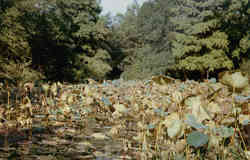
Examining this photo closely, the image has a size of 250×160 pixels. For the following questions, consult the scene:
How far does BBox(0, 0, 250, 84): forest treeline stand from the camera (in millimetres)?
11742

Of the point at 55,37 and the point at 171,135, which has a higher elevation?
the point at 55,37

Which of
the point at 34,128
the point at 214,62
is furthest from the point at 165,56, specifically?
the point at 34,128

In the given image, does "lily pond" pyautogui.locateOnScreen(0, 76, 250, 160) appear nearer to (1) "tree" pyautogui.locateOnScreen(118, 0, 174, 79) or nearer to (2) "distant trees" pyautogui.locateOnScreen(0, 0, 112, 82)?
(2) "distant trees" pyautogui.locateOnScreen(0, 0, 112, 82)

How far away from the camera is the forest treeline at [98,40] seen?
11.7 meters

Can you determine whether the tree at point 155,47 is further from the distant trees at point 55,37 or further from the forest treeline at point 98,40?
the distant trees at point 55,37

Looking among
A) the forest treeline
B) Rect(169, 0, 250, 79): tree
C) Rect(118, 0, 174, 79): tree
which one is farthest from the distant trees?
Rect(169, 0, 250, 79): tree

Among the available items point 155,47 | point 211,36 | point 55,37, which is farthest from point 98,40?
point 211,36

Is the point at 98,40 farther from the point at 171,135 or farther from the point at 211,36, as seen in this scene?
the point at 171,135

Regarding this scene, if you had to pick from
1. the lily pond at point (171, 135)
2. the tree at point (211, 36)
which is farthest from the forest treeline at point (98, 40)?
the lily pond at point (171, 135)

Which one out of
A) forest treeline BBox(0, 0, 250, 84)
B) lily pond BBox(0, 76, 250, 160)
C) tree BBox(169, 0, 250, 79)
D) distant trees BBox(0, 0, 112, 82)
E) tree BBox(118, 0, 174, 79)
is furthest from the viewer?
tree BBox(118, 0, 174, 79)

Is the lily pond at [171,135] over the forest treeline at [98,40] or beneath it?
beneath

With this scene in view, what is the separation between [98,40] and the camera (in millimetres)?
19984

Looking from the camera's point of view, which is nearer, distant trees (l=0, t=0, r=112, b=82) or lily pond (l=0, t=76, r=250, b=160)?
lily pond (l=0, t=76, r=250, b=160)

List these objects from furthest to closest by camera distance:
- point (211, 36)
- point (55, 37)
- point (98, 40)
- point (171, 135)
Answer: point (98, 40), point (55, 37), point (211, 36), point (171, 135)
